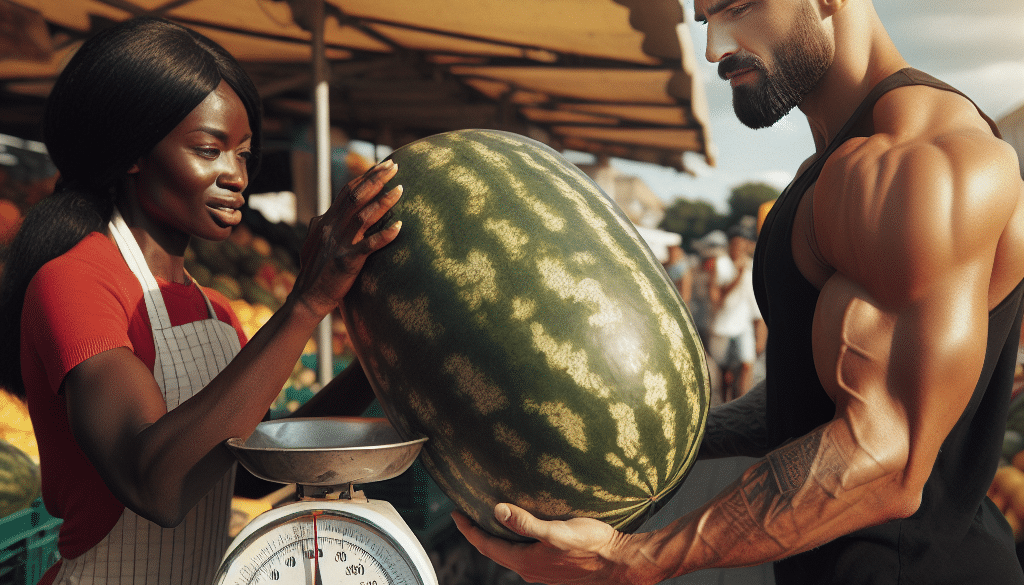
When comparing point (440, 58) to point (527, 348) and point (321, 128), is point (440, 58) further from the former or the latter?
point (527, 348)

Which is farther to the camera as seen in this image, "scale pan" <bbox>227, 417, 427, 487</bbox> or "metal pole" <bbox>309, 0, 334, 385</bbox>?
"metal pole" <bbox>309, 0, 334, 385</bbox>

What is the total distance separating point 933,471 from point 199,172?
1638 mm

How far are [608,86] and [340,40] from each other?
98.6 inches

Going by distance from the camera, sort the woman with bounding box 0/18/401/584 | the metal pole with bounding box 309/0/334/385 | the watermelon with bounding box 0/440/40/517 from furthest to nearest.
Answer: the metal pole with bounding box 309/0/334/385
the watermelon with bounding box 0/440/40/517
the woman with bounding box 0/18/401/584

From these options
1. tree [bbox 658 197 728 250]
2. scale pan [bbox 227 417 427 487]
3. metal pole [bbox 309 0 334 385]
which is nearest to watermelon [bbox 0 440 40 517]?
scale pan [bbox 227 417 427 487]

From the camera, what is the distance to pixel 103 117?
1548mm

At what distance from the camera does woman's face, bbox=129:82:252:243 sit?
1560 mm

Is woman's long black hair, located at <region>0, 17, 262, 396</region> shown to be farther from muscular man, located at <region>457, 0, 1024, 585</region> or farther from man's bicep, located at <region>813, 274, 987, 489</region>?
man's bicep, located at <region>813, 274, 987, 489</region>

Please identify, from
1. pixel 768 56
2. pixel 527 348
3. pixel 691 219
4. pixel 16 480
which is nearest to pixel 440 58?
pixel 16 480

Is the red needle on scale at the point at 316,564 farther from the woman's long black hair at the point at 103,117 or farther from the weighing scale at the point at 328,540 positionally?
the woman's long black hair at the point at 103,117

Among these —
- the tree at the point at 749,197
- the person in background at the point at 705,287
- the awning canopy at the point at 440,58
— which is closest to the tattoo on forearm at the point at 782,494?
the awning canopy at the point at 440,58

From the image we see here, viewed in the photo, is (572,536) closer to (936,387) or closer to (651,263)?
(651,263)

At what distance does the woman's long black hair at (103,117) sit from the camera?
60.1 inches

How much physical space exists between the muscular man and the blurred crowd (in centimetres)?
564
